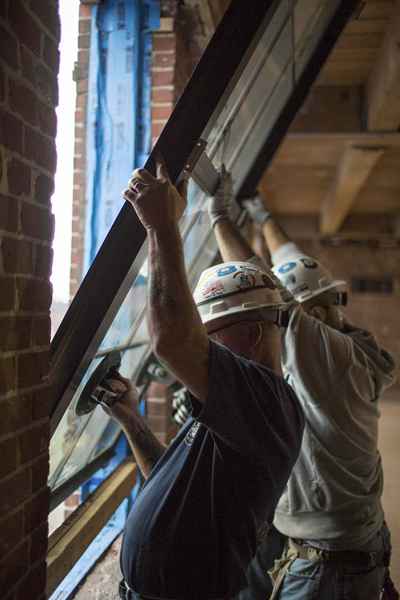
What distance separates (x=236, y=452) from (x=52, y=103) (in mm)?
963

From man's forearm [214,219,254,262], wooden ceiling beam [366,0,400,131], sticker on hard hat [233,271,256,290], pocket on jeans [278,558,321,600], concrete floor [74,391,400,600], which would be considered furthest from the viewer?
wooden ceiling beam [366,0,400,131]

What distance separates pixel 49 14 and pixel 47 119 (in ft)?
0.79

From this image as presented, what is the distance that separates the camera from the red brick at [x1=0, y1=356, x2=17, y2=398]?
3.71ft

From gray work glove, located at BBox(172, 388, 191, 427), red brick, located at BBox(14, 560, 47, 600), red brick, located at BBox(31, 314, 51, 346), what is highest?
red brick, located at BBox(31, 314, 51, 346)

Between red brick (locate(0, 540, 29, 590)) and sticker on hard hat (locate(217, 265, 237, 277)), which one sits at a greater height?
sticker on hard hat (locate(217, 265, 237, 277))

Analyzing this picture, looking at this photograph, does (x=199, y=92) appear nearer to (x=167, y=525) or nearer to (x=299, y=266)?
(x=299, y=266)

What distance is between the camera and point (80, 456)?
94.1 inches

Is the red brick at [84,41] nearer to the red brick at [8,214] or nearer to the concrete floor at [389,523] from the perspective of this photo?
the red brick at [8,214]

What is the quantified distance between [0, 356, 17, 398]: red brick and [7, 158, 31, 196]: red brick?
0.36m

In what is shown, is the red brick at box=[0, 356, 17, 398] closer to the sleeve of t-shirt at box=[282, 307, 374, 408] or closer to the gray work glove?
the sleeve of t-shirt at box=[282, 307, 374, 408]

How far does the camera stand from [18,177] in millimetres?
1153

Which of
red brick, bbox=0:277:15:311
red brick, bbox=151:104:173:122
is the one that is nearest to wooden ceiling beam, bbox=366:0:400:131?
red brick, bbox=151:104:173:122

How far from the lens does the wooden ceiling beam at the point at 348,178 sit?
14.4 feet

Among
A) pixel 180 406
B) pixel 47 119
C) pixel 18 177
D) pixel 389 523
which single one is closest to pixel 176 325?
pixel 18 177
